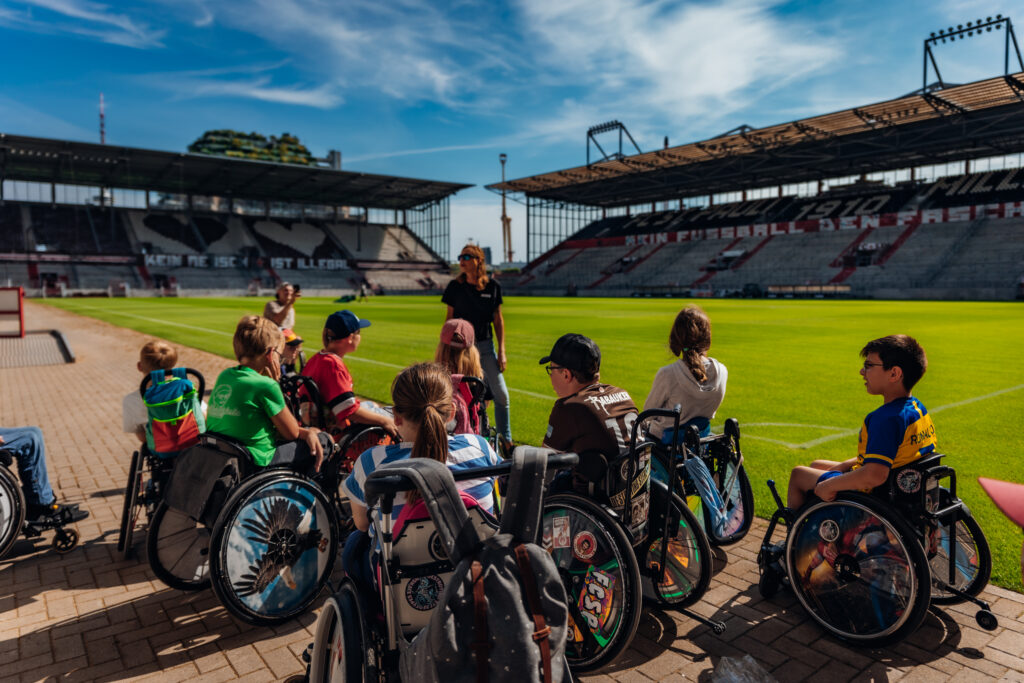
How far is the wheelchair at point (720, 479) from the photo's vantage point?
3.62 metres

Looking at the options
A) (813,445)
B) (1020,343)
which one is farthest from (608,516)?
(1020,343)

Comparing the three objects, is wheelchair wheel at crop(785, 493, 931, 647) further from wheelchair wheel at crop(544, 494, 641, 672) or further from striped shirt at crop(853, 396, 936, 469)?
wheelchair wheel at crop(544, 494, 641, 672)

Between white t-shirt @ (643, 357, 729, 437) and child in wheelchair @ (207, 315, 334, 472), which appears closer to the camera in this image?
child in wheelchair @ (207, 315, 334, 472)

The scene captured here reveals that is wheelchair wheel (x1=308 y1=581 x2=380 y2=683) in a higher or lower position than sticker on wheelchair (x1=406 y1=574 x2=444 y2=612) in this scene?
lower

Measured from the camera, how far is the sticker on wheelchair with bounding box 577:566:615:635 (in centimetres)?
277

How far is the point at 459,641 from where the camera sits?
163 centimetres

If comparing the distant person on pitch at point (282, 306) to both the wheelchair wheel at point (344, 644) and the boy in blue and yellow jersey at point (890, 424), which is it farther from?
the boy in blue and yellow jersey at point (890, 424)

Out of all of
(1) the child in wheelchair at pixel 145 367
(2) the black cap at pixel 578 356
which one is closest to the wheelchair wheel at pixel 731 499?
(2) the black cap at pixel 578 356

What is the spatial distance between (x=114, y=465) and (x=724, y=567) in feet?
19.3

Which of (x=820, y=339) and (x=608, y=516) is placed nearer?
(x=608, y=516)

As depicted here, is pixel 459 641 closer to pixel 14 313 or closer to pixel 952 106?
pixel 14 313

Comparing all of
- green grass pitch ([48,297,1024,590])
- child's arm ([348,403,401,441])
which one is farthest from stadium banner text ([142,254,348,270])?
child's arm ([348,403,401,441])

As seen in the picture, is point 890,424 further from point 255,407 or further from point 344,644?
point 255,407

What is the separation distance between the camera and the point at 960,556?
10.6ft
